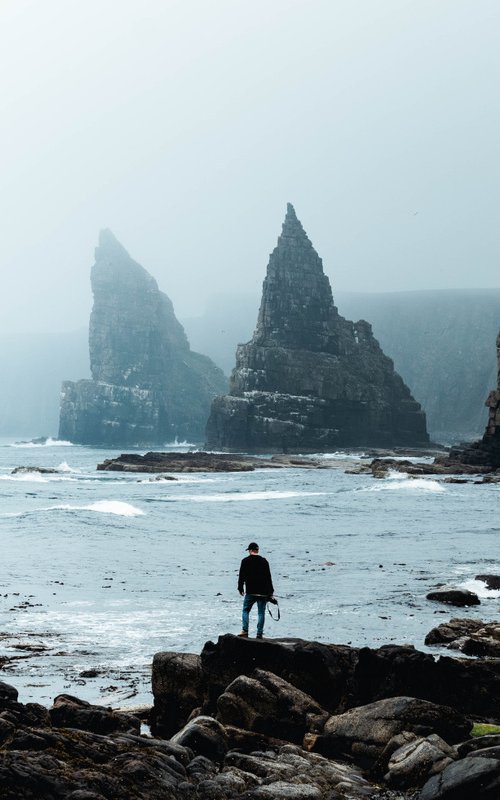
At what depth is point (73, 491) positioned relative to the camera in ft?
276

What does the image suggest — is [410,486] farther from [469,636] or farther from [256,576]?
[256,576]

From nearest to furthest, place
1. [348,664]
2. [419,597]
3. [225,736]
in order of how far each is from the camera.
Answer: [225,736] < [348,664] < [419,597]

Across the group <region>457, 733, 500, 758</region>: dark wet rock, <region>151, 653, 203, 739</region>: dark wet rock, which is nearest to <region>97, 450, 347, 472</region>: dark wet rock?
<region>151, 653, 203, 739</region>: dark wet rock

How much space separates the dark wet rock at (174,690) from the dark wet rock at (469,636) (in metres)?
6.77

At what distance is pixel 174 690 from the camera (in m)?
16.4

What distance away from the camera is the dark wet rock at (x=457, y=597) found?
2712 cm

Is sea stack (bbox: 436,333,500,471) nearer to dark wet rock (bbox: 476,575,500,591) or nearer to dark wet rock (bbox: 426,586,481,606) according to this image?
dark wet rock (bbox: 476,575,500,591)

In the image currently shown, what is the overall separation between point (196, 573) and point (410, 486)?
196 feet

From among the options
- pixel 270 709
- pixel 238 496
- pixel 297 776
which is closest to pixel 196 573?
pixel 270 709

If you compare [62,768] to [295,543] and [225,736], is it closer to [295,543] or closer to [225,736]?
[225,736]

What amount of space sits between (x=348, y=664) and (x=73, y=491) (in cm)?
6995

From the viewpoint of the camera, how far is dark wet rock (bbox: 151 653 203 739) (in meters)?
15.7

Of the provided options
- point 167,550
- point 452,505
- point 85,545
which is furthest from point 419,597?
point 452,505

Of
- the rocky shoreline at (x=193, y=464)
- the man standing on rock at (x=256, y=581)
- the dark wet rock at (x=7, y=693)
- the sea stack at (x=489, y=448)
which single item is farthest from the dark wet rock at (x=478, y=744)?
the rocky shoreline at (x=193, y=464)
